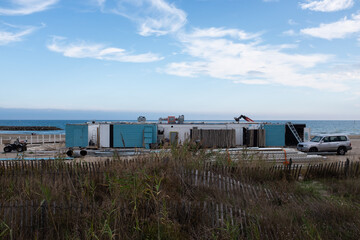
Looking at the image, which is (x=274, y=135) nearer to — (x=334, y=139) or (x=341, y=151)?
(x=334, y=139)

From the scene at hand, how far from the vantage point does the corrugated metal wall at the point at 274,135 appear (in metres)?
27.6

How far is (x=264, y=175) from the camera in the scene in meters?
9.97

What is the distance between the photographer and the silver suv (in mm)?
22047

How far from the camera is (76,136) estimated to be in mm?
26609

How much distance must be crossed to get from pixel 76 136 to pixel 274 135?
18.4 meters

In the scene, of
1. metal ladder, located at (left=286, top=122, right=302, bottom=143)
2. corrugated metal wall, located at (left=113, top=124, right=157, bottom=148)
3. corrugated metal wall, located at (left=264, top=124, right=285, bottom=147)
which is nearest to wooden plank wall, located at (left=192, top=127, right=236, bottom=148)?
corrugated metal wall, located at (left=264, top=124, right=285, bottom=147)

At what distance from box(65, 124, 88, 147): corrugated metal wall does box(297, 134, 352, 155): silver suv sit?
18.5 metres

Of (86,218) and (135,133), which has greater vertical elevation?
(135,133)

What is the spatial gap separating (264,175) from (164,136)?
16822 mm

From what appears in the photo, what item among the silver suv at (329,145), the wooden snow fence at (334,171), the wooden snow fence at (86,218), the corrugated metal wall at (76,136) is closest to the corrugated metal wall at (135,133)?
the corrugated metal wall at (76,136)

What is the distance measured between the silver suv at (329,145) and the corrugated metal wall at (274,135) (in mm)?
5098

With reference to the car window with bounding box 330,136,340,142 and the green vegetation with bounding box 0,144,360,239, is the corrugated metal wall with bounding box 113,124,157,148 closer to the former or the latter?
the car window with bounding box 330,136,340,142

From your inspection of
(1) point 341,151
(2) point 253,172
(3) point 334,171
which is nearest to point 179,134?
(1) point 341,151

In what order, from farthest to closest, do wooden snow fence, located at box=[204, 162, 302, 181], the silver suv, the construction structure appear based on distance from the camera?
the construction structure, the silver suv, wooden snow fence, located at box=[204, 162, 302, 181]
